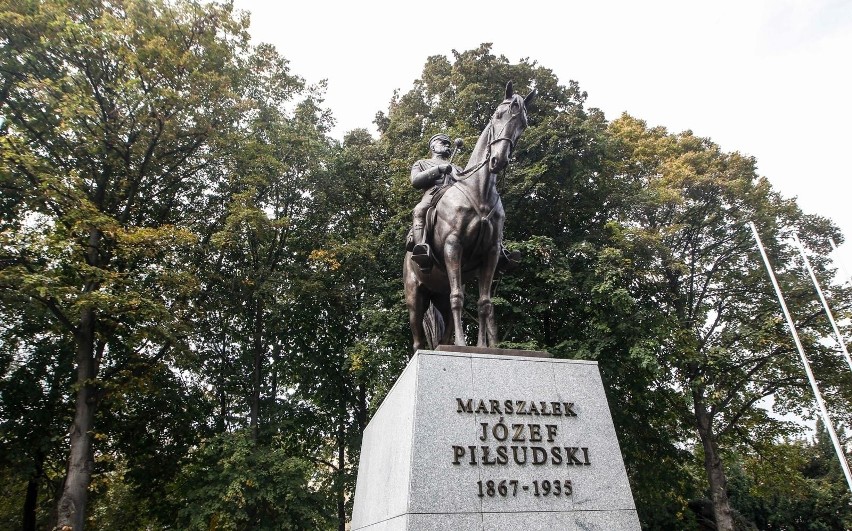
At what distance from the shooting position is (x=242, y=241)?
1817 centimetres

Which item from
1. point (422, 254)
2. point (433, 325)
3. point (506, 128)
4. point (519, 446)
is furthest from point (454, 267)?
point (519, 446)

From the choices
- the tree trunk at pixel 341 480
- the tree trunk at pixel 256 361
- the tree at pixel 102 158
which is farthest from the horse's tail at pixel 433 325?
the tree trunk at pixel 256 361

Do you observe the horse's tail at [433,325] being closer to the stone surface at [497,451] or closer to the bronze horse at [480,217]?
the bronze horse at [480,217]

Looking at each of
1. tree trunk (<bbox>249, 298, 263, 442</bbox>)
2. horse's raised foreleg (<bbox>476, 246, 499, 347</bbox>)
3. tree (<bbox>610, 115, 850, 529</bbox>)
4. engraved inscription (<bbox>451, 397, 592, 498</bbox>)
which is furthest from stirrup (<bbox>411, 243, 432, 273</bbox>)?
tree trunk (<bbox>249, 298, 263, 442</bbox>)

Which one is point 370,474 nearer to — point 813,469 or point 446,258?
point 446,258

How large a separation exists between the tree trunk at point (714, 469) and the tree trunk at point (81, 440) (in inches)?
675

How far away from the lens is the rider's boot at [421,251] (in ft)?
20.7

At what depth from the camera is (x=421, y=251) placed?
6305mm

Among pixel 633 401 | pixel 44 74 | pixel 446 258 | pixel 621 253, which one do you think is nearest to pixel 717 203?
pixel 621 253

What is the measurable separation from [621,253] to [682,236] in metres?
4.36

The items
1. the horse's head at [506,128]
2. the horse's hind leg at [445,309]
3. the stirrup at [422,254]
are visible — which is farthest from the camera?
the horse's hind leg at [445,309]

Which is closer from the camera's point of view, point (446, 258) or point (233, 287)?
point (446, 258)

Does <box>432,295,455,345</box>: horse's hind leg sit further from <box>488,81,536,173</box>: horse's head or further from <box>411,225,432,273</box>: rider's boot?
<box>488,81,536,173</box>: horse's head

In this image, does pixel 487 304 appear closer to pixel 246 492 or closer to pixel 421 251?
pixel 421 251
